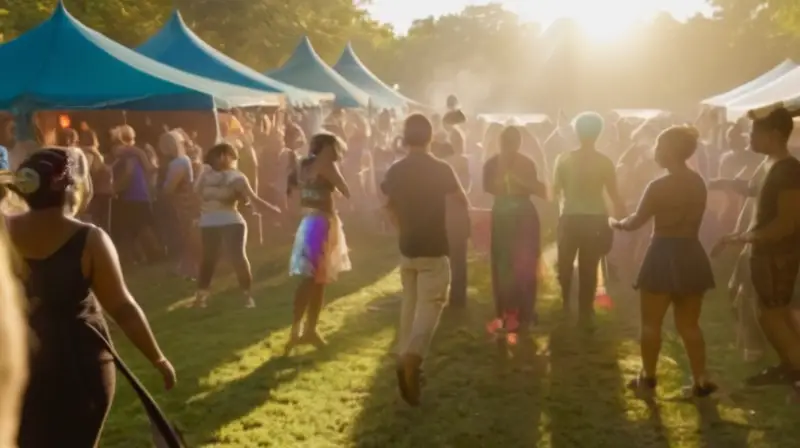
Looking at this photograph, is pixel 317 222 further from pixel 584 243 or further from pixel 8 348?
pixel 8 348

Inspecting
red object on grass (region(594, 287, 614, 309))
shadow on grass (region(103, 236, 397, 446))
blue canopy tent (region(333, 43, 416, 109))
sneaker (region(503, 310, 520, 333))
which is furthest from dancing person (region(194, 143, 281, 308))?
blue canopy tent (region(333, 43, 416, 109))

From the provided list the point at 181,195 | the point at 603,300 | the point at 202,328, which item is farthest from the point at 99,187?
the point at 603,300

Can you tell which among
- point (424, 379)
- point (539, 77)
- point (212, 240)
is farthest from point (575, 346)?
point (539, 77)

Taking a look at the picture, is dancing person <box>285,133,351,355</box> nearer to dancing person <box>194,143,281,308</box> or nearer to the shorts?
dancing person <box>194,143,281,308</box>

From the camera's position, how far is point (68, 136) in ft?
36.8

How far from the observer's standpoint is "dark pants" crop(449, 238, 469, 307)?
343 inches

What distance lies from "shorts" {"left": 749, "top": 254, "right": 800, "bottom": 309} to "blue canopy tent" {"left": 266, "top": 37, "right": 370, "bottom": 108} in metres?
14.5

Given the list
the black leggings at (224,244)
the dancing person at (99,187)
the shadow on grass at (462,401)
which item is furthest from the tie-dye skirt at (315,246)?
the dancing person at (99,187)

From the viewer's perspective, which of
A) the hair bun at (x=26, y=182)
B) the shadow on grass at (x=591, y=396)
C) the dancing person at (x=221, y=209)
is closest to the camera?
the hair bun at (x=26, y=182)

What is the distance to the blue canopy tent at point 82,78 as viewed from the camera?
10.6 metres

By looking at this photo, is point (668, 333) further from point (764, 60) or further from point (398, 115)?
point (764, 60)

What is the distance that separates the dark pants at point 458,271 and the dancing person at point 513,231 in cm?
94

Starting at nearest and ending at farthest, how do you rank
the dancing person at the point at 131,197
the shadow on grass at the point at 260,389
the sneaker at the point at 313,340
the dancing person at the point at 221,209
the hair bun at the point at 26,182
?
the hair bun at the point at 26,182 → the shadow on grass at the point at 260,389 → the sneaker at the point at 313,340 → the dancing person at the point at 221,209 → the dancing person at the point at 131,197

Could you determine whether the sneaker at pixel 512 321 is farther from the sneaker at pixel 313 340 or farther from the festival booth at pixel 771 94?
the festival booth at pixel 771 94
